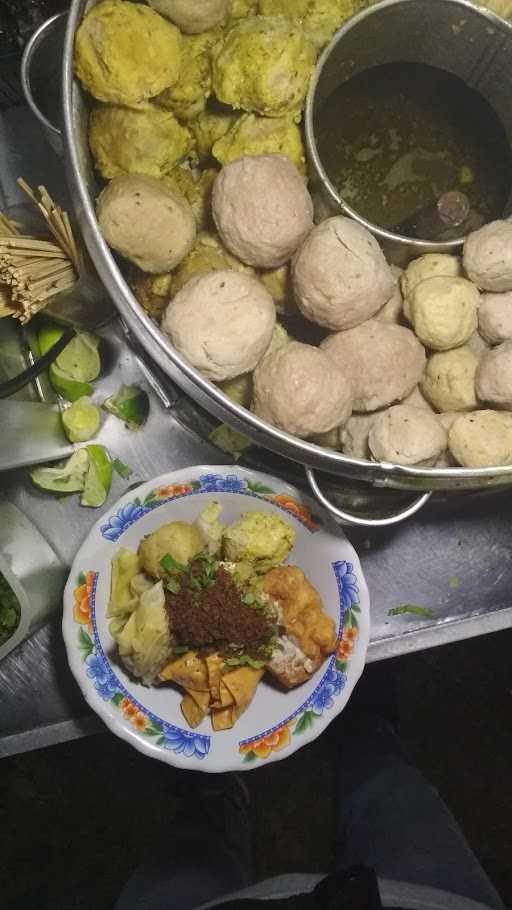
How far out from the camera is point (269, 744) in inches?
53.2

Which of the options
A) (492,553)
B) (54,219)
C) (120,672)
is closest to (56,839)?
(120,672)

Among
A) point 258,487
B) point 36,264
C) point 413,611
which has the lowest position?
point 413,611

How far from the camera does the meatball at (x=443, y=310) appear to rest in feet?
3.91

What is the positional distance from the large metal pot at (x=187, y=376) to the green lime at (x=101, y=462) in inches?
21.9

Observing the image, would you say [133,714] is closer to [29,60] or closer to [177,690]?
[177,690]

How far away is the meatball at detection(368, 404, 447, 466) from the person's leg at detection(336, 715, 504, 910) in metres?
1.25

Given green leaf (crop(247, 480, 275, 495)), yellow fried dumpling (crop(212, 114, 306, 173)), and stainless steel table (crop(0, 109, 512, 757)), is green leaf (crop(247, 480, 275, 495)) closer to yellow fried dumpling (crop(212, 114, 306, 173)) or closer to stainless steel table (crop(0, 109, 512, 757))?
stainless steel table (crop(0, 109, 512, 757))

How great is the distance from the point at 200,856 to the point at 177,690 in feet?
3.33

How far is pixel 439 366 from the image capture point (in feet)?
4.14

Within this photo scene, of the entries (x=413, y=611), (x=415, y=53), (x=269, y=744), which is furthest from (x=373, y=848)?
(x=415, y=53)

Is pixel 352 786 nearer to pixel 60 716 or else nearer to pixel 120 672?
pixel 60 716

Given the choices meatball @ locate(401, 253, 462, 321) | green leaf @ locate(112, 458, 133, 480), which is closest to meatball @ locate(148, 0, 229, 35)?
meatball @ locate(401, 253, 462, 321)

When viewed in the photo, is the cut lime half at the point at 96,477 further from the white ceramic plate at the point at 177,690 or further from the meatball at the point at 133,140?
the meatball at the point at 133,140

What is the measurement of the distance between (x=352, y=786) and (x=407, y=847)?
10.6 inches
